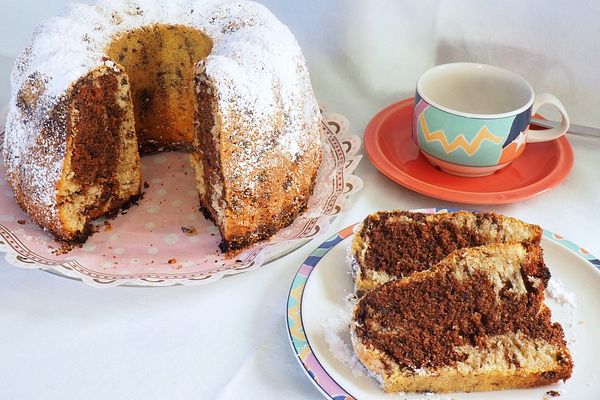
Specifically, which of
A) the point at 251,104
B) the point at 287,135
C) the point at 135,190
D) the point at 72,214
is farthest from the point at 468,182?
the point at 72,214

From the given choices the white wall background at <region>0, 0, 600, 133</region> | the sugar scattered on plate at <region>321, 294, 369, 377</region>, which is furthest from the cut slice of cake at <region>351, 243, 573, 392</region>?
the white wall background at <region>0, 0, 600, 133</region>

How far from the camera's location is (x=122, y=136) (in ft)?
5.65

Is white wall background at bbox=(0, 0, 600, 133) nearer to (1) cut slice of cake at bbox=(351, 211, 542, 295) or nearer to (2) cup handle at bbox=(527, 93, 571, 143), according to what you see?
(2) cup handle at bbox=(527, 93, 571, 143)

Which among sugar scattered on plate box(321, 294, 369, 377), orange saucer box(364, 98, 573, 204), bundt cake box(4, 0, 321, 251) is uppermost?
bundt cake box(4, 0, 321, 251)

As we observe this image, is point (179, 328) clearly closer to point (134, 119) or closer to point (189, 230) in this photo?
point (189, 230)

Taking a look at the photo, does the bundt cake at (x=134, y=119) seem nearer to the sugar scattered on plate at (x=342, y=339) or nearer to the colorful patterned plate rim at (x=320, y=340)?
the colorful patterned plate rim at (x=320, y=340)

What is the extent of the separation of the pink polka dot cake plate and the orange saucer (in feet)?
0.31

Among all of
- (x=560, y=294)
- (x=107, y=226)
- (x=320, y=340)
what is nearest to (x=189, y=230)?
(x=107, y=226)

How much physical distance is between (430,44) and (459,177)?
1.71 ft

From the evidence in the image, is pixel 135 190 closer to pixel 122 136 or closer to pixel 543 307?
pixel 122 136

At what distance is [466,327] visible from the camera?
125 centimetres

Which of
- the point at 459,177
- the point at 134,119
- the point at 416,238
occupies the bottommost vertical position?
the point at 459,177

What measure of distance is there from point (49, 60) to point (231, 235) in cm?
53

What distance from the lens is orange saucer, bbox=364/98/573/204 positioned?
1675mm
